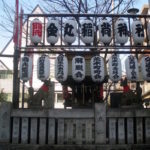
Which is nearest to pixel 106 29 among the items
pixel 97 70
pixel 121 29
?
pixel 121 29

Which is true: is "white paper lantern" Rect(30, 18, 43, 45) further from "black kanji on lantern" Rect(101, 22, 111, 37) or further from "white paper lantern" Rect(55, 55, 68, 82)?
"black kanji on lantern" Rect(101, 22, 111, 37)

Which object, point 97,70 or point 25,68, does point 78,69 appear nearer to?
point 97,70

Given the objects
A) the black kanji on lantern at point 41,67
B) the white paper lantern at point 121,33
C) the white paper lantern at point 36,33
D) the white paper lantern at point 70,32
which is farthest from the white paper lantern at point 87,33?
the black kanji on lantern at point 41,67

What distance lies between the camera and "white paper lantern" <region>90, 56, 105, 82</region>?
11.7 meters

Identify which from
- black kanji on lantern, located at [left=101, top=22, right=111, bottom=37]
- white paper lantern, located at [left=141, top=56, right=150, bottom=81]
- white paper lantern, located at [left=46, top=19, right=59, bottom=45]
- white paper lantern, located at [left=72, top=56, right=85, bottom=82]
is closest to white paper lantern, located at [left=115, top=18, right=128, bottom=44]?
black kanji on lantern, located at [left=101, top=22, right=111, bottom=37]

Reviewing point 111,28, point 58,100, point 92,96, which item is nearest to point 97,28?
point 111,28

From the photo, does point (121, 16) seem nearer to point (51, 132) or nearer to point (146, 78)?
point (146, 78)

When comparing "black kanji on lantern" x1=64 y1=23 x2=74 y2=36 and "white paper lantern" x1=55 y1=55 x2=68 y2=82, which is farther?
"black kanji on lantern" x1=64 y1=23 x2=74 y2=36

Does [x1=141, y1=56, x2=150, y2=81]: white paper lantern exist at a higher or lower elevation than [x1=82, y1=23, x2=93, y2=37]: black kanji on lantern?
lower

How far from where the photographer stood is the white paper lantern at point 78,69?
11688 millimetres

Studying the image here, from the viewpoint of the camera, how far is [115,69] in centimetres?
1177

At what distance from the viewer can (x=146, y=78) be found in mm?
11852

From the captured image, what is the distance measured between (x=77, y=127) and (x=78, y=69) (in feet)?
7.67

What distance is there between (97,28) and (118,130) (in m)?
4.84
